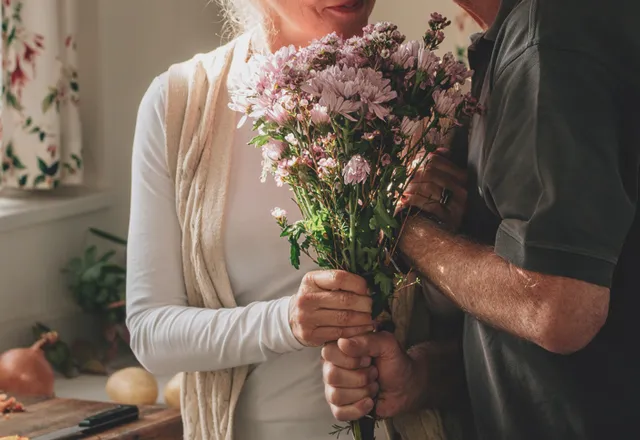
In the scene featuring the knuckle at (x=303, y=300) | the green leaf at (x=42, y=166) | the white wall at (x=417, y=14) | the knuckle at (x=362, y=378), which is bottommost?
the knuckle at (x=362, y=378)

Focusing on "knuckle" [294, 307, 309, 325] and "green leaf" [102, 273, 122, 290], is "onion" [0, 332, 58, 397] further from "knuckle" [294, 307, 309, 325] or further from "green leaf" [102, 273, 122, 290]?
"knuckle" [294, 307, 309, 325]

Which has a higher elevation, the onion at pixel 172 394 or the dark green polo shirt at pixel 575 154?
the dark green polo shirt at pixel 575 154

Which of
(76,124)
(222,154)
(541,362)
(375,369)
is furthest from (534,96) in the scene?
(76,124)

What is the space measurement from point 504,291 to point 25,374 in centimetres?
143

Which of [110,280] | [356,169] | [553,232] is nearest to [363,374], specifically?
[356,169]

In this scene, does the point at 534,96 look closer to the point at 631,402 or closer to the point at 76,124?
the point at 631,402

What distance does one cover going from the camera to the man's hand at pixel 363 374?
1425 mm

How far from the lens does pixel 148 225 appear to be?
5.33 feet

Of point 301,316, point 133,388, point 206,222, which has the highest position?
point 206,222

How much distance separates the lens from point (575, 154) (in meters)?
1.07

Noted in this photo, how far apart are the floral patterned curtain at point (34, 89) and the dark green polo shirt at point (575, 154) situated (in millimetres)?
1781

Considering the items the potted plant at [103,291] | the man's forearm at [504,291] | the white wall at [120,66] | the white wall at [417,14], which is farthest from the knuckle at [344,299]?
the white wall at [417,14]

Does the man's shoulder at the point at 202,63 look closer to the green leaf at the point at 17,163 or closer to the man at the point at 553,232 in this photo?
the man at the point at 553,232

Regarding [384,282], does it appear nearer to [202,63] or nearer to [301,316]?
[301,316]
